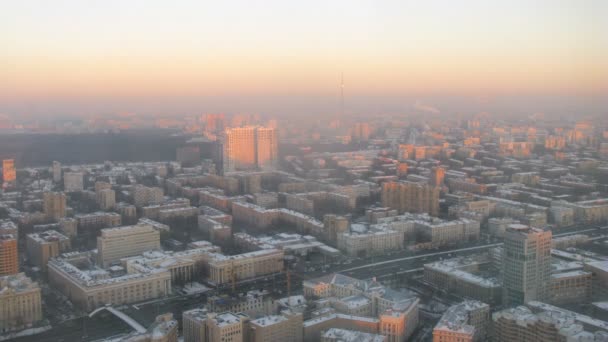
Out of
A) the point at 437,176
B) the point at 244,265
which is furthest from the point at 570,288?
the point at 437,176

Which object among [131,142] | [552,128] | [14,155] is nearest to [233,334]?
[552,128]

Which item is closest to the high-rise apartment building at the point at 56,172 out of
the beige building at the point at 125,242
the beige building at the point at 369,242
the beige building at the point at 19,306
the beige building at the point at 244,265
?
the beige building at the point at 125,242

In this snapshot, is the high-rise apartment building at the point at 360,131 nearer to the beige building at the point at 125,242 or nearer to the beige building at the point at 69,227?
the beige building at the point at 125,242

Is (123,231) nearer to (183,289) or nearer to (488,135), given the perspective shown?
(183,289)

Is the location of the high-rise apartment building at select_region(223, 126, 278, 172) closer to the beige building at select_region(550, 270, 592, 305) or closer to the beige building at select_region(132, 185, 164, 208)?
the beige building at select_region(132, 185, 164, 208)

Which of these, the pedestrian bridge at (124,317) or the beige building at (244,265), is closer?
the pedestrian bridge at (124,317)

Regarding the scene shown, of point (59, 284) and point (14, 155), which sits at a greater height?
point (14, 155)

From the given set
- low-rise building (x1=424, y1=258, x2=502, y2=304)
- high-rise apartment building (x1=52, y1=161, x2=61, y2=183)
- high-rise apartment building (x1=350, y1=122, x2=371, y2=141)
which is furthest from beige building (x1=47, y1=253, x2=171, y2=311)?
high-rise apartment building (x1=52, y1=161, x2=61, y2=183)
